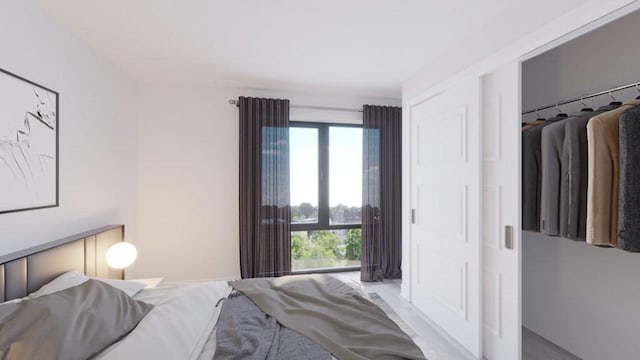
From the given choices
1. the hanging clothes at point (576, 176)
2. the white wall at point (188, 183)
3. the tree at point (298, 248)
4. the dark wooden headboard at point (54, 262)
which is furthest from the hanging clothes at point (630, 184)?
the white wall at point (188, 183)

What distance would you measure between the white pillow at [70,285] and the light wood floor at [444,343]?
185cm

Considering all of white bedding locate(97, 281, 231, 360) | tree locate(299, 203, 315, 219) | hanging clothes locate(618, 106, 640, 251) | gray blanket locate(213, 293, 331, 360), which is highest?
hanging clothes locate(618, 106, 640, 251)

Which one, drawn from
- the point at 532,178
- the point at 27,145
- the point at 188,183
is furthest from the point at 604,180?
the point at 188,183

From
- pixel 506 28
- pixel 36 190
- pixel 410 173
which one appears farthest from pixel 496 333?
pixel 36 190

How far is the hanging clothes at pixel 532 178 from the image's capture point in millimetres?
1987

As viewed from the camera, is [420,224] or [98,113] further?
[420,224]

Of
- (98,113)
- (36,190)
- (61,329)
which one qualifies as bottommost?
(61,329)

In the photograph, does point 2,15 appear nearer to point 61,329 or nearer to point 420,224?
point 61,329

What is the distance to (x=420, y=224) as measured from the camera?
9.48 ft

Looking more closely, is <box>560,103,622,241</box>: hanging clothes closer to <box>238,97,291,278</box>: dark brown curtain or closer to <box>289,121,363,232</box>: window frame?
<box>289,121,363,232</box>: window frame

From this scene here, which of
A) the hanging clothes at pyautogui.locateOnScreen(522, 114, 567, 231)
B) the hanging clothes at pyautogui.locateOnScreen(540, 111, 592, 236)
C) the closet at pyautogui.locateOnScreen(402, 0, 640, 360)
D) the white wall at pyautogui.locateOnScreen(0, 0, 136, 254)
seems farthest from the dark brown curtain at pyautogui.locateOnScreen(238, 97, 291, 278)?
the hanging clothes at pyautogui.locateOnScreen(540, 111, 592, 236)

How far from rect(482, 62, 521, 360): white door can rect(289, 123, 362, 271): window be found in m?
1.90

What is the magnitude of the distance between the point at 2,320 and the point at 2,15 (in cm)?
159

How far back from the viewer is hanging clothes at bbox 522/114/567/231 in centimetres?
199
